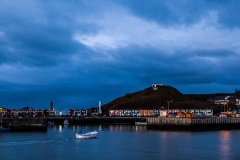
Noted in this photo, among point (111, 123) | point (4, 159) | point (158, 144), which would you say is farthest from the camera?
point (111, 123)

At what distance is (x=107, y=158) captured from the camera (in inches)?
2255

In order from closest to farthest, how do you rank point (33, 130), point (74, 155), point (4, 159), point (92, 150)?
point (4, 159)
point (74, 155)
point (92, 150)
point (33, 130)

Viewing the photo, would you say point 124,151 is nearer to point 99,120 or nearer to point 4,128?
point 4,128

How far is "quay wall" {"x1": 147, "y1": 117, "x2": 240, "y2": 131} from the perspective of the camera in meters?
124

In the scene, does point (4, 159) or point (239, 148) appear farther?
point (239, 148)

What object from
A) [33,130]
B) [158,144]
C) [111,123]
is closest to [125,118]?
[111,123]

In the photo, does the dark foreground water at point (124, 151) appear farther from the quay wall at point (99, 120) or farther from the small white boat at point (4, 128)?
the quay wall at point (99, 120)

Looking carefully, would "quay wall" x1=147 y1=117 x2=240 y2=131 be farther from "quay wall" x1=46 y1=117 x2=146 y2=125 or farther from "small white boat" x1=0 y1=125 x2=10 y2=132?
"small white boat" x1=0 y1=125 x2=10 y2=132

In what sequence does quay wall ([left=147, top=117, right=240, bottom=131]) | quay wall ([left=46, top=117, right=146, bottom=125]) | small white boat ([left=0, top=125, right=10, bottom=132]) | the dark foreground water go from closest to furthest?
the dark foreground water < small white boat ([left=0, top=125, right=10, bottom=132]) < quay wall ([left=147, top=117, right=240, bottom=131]) < quay wall ([left=46, top=117, right=146, bottom=125])

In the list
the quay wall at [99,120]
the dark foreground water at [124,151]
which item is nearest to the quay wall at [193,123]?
the quay wall at [99,120]

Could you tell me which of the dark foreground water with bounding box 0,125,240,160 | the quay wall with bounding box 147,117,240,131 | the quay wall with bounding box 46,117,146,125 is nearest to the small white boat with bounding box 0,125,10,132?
the dark foreground water with bounding box 0,125,240,160

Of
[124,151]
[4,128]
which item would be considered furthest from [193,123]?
[124,151]

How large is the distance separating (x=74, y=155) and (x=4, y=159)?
31.2 ft

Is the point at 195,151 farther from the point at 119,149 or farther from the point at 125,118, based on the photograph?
the point at 125,118
